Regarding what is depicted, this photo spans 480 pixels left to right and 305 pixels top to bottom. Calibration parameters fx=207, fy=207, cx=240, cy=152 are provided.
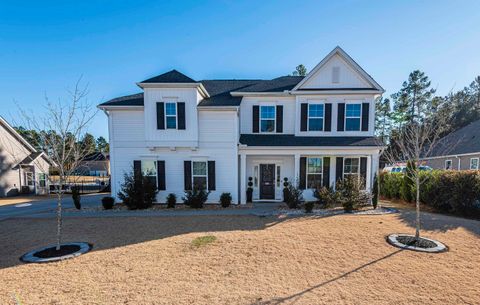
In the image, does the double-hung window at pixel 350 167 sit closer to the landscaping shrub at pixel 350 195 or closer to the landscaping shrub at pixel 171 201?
the landscaping shrub at pixel 350 195

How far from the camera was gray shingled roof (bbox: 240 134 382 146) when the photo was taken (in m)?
11.6

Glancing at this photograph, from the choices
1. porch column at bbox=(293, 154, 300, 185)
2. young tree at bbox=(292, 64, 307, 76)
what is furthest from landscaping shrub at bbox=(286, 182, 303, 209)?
young tree at bbox=(292, 64, 307, 76)

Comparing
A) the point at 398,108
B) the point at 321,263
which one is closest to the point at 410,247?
the point at 321,263

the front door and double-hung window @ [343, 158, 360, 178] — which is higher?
double-hung window @ [343, 158, 360, 178]

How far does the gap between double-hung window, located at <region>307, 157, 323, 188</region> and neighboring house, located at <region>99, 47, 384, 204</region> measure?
0.19 ft

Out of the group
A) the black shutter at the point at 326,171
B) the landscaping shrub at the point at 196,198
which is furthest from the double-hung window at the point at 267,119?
the landscaping shrub at the point at 196,198

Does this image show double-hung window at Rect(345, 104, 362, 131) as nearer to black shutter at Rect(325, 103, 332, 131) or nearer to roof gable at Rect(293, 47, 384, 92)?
black shutter at Rect(325, 103, 332, 131)

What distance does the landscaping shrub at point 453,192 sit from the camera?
30.7 feet

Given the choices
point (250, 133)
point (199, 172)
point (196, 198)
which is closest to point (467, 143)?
point (250, 133)

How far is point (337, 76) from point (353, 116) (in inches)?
102

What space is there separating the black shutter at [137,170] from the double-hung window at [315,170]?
9418mm

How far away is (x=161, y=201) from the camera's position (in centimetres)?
1187

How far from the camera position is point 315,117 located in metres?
12.6

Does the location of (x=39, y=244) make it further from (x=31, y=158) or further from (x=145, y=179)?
(x=31, y=158)
